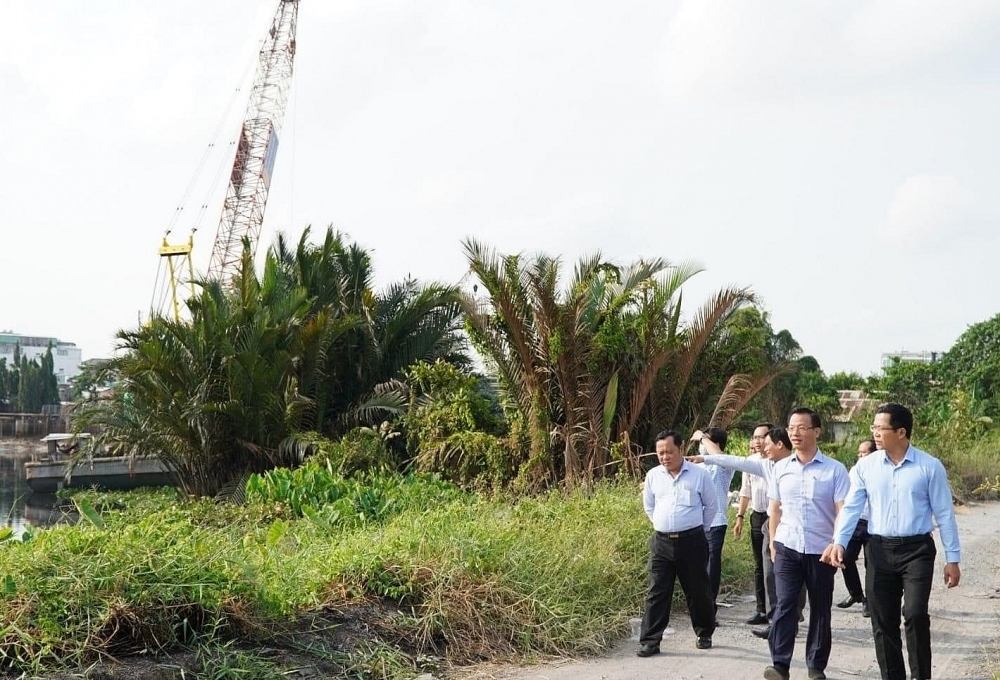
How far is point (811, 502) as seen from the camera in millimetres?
5930

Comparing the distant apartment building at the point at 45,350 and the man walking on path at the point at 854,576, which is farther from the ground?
the distant apartment building at the point at 45,350

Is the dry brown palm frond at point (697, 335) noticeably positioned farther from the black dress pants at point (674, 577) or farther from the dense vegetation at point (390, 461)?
the black dress pants at point (674, 577)

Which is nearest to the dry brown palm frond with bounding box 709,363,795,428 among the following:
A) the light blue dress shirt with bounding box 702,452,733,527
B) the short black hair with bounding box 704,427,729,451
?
the light blue dress shirt with bounding box 702,452,733,527

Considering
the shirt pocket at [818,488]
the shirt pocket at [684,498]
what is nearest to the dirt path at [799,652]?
the shirt pocket at [684,498]

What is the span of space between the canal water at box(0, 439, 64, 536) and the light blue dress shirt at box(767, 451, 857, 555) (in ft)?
18.5

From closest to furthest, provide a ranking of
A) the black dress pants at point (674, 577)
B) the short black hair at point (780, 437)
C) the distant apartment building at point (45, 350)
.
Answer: the black dress pants at point (674, 577)
the short black hair at point (780, 437)
the distant apartment building at point (45, 350)

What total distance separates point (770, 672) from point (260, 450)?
1253cm

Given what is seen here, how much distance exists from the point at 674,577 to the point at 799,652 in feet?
3.29

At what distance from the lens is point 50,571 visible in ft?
16.9

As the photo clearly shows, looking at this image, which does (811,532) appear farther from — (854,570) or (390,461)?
(390,461)

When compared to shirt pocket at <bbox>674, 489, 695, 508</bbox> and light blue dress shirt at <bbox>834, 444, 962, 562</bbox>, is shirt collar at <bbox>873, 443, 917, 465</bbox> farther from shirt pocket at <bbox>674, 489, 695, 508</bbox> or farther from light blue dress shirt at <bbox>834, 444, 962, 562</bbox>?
shirt pocket at <bbox>674, 489, 695, 508</bbox>

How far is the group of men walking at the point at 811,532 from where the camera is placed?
17.3 ft

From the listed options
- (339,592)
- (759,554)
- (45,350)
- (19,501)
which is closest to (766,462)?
(759,554)

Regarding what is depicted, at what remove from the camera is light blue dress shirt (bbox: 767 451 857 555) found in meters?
5.90
